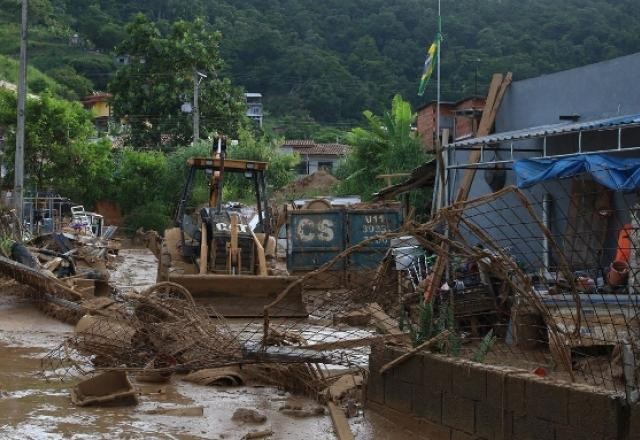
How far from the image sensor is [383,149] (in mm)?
33688

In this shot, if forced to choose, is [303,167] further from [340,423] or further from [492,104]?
[340,423]

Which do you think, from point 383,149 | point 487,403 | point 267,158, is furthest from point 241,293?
point 267,158

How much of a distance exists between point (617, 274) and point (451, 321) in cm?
317

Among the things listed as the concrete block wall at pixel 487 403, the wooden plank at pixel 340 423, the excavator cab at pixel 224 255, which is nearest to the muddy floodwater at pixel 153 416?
the wooden plank at pixel 340 423

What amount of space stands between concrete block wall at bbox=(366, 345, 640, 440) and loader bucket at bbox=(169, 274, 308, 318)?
5.76 metres

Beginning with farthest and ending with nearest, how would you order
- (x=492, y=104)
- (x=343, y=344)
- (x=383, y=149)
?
1. (x=383, y=149)
2. (x=492, y=104)
3. (x=343, y=344)

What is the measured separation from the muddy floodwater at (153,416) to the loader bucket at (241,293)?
130 inches

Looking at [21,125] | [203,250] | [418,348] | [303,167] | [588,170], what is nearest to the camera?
[418,348]

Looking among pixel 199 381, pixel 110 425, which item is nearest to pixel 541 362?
pixel 199 381

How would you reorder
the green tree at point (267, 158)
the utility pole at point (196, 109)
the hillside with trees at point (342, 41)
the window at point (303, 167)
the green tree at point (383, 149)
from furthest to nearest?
the window at point (303, 167) → the hillside with trees at point (342, 41) → the utility pole at point (196, 109) → the green tree at point (267, 158) → the green tree at point (383, 149)

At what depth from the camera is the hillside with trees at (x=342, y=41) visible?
49031 millimetres

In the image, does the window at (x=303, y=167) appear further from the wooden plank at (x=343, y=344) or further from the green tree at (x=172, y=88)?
the wooden plank at (x=343, y=344)

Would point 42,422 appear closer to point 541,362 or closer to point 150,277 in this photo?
point 541,362

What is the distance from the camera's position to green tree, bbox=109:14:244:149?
4981 centimetres
